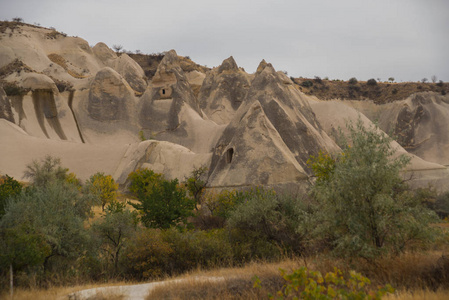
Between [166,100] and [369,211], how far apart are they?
34228 mm

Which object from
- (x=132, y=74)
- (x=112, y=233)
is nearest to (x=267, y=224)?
(x=112, y=233)

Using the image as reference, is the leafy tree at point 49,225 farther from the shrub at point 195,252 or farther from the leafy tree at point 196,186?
the leafy tree at point 196,186

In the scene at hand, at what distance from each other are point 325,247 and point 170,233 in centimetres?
445

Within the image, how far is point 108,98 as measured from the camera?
133ft

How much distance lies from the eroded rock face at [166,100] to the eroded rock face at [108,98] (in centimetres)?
162

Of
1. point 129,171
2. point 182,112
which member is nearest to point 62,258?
point 129,171

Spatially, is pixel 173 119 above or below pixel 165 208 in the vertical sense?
above

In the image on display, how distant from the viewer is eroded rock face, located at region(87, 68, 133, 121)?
3991 centimetres

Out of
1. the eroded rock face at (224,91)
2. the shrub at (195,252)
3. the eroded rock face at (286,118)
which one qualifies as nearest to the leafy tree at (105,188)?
the eroded rock face at (286,118)

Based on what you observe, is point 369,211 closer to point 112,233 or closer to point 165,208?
point 112,233

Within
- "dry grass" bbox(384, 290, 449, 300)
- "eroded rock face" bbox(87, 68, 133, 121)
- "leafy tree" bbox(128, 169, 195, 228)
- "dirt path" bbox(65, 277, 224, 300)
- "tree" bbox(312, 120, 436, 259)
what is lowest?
"leafy tree" bbox(128, 169, 195, 228)

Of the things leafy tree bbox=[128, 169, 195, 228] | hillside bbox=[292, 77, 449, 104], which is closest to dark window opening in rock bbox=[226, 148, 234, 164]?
leafy tree bbox=[128, 169, 195, 228]

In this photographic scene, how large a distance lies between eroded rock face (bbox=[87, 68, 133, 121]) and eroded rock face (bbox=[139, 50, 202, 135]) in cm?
162

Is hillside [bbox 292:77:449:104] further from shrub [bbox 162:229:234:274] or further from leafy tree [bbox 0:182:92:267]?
leafy tree [bbox 0:182:92:267]
